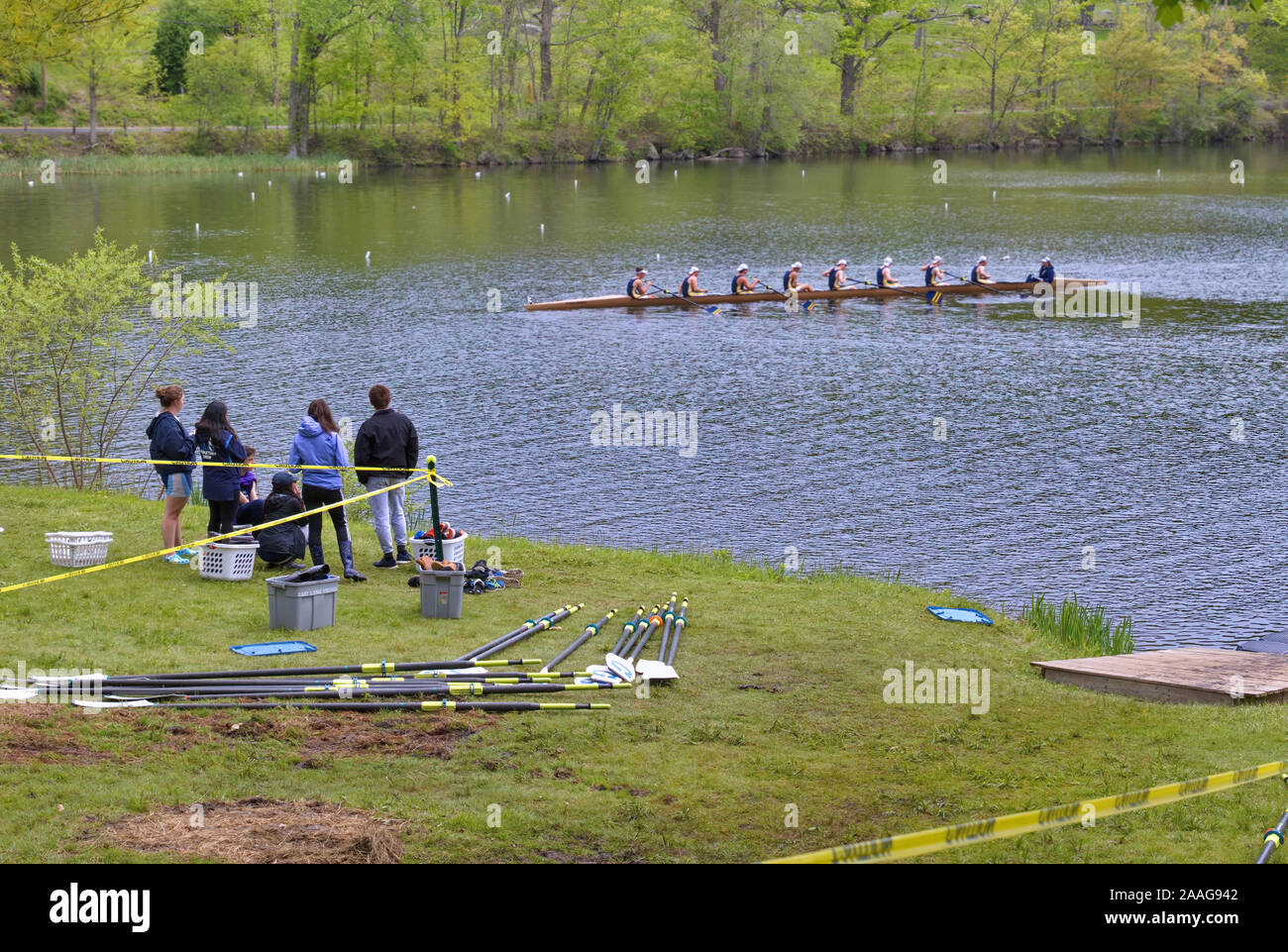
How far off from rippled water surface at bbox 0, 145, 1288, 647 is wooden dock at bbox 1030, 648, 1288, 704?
4.14 m

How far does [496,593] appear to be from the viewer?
1606cm

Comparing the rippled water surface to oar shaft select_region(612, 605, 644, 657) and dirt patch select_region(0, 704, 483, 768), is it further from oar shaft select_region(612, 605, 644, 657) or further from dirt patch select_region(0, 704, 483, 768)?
dirt patch select_region(0, 704, 483, 768)

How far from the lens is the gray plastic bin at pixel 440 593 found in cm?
1438

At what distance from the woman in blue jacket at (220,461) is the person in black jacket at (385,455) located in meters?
1.50

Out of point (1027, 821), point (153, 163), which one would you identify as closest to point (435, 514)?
point (1027, 821)

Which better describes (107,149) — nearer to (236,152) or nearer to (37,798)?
(236,152)

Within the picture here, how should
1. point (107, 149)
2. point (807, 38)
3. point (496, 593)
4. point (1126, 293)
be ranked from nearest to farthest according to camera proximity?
point (496, 593), point (1126, 293), point (107, 149), point (807, 38)

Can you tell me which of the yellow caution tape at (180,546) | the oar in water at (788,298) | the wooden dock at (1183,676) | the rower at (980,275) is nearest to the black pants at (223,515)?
the yellow caution tape at (180,546)

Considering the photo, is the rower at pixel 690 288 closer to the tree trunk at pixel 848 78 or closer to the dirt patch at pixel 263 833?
the dirt patch at pixel 263 833

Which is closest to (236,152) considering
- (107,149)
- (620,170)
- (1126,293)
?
(107,149)

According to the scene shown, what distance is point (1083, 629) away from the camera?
1775cm

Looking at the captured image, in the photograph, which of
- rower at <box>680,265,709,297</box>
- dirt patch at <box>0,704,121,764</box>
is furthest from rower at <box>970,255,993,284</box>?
dirt patch at <box>0,704,121,764</box>

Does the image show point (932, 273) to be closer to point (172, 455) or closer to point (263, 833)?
point (172, 455)
